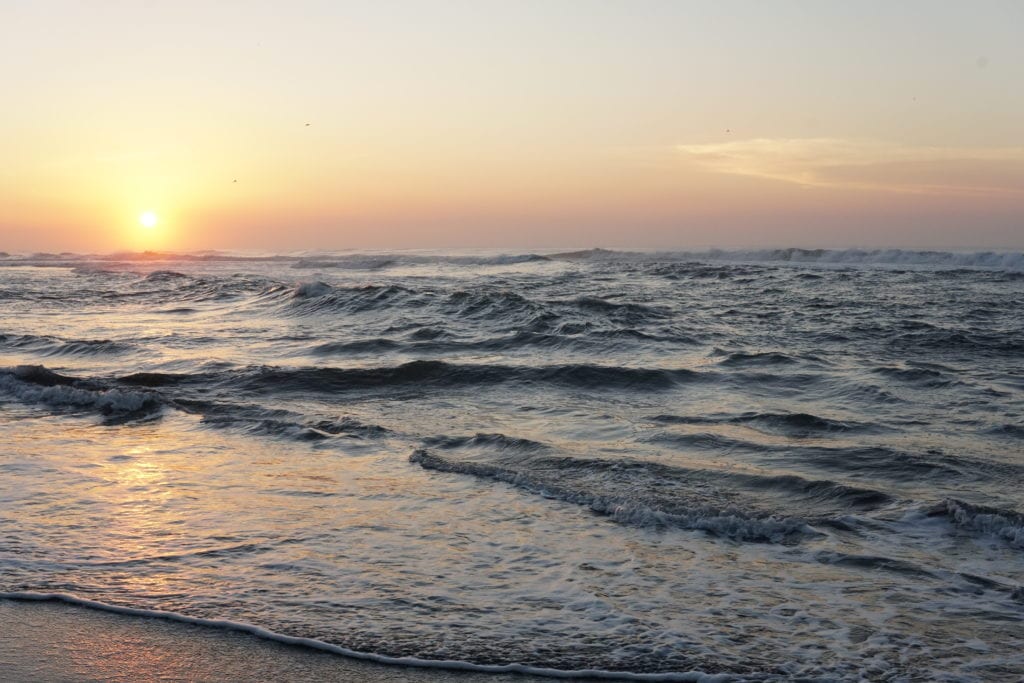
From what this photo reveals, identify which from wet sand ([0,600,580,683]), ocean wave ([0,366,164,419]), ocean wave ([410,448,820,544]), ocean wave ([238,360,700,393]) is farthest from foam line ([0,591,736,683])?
ocean wave ([238,360,700,393])

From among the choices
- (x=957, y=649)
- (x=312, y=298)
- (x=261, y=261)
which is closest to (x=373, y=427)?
(x=957, y=649)

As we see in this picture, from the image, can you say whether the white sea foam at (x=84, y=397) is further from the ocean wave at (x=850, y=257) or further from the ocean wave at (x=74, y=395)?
the ocean wave at (x=850, y=257)

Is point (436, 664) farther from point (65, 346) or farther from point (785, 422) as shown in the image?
point (65, 346)

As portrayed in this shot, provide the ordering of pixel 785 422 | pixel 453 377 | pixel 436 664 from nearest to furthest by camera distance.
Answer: pixel 436 664, pixel 785 422, pixel 453 377

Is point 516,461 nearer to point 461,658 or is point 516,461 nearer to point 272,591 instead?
point 272,591

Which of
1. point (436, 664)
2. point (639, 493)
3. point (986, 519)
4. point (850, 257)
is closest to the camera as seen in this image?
point (436, 664)

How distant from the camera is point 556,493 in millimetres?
6680

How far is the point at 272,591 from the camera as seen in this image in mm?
4730

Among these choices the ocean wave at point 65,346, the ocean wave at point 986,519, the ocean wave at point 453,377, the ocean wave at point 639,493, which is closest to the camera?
the ocean wave at point 986,519

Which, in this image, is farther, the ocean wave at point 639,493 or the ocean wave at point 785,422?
the ocean wave at point 785,422

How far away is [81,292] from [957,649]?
96.2ft

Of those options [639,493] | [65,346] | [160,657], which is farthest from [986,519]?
[65,346]

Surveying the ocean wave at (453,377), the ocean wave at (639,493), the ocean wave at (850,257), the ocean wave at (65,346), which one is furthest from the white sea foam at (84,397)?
the ocean wave at (850,257)

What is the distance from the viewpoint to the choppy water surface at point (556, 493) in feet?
14.4
